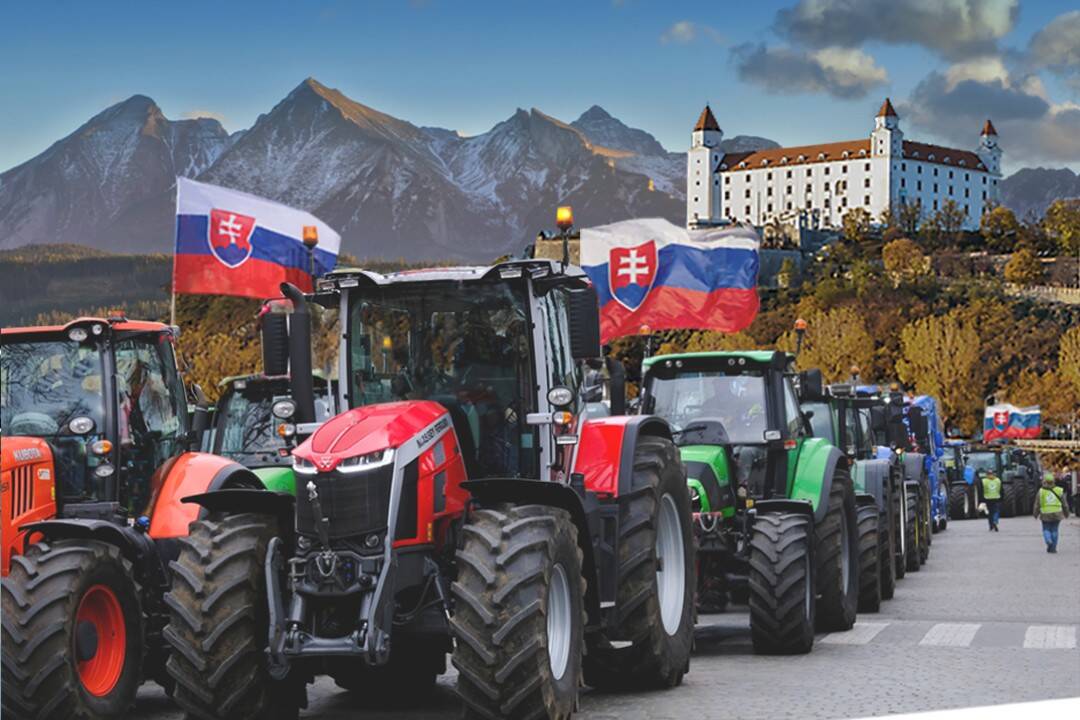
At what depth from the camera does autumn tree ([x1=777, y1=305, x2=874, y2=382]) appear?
93.7 metres

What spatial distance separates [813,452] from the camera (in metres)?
15.0

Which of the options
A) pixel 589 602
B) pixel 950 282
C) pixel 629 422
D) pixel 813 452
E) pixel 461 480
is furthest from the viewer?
pixel 950 282

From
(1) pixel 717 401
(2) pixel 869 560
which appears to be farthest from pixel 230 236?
(2) pixel 869 560

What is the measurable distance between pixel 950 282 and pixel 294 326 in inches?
5960

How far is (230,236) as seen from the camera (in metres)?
18.4

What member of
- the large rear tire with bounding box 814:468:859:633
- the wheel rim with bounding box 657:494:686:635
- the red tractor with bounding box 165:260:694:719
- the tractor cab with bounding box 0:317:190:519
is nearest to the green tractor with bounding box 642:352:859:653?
the large rear tire with bounding box 814:468:859:633

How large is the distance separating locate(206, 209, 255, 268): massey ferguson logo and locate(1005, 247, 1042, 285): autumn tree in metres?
149

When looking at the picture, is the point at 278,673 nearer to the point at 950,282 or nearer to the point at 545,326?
the point at 545,326

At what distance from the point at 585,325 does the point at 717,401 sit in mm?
5921

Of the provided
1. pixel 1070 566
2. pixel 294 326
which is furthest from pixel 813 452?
pixel 1070 566

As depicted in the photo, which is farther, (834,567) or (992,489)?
(992,489)

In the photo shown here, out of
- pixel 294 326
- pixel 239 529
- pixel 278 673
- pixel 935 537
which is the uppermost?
pixel 294 326

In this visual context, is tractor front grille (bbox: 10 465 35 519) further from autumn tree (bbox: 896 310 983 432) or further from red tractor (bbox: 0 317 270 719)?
autumn tree (bbox: 896 310 983 432)

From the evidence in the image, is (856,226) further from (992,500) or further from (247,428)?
(247,428)
